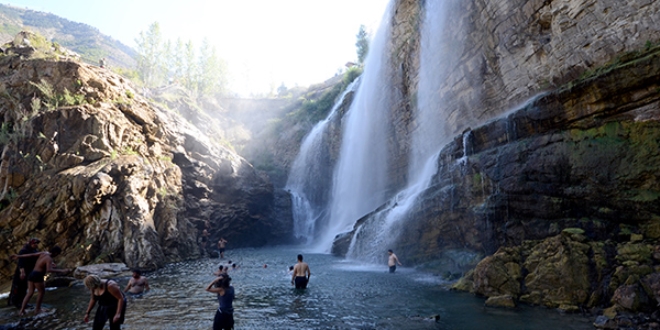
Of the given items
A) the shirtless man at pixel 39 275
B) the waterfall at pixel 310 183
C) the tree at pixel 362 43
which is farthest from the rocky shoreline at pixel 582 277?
the tree at pixel 362 43

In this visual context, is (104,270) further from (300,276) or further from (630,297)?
(630,297)

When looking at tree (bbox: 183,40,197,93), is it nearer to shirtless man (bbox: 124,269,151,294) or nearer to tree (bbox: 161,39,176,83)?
tree (bbox: 161,39,176,83)

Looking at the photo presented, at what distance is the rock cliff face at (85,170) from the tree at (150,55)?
41.1m

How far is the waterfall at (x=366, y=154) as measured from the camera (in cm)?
3272

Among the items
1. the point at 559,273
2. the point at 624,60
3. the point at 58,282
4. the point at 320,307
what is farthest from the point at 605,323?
the point at 58,282

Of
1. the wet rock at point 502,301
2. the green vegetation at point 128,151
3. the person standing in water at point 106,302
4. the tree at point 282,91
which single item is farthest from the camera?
the tree at point 282,91

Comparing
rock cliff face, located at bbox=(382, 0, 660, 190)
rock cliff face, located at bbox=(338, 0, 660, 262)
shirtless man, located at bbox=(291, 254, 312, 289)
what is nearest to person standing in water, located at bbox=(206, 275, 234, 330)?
shirtless man, located at bbox=(291, 254, 312, 289)

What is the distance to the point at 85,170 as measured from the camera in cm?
1845

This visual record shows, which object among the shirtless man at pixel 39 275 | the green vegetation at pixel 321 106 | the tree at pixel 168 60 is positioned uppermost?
the tree at pixel 168 60

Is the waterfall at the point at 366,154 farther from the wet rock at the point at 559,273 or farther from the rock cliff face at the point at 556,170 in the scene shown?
the wet rock at the point at 559,273

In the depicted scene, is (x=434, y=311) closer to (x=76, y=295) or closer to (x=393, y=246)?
(x=393, y=246)

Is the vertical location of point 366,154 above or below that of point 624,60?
above

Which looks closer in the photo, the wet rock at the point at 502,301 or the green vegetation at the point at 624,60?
the wet rock at the point at 502,301

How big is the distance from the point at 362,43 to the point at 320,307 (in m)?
65.5
